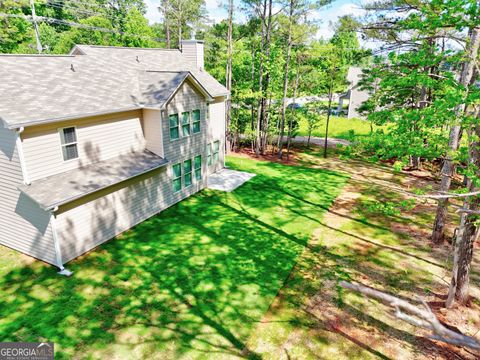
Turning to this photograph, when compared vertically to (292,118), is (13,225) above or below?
below

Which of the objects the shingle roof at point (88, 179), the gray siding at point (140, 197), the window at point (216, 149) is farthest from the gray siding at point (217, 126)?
the shingle roof at point (88, 179)

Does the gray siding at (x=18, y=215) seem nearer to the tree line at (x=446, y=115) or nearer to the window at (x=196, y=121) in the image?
the window at (x=196, y=121)

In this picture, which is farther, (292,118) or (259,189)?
(292,118)

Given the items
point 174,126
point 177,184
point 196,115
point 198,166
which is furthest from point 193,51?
point 177,184

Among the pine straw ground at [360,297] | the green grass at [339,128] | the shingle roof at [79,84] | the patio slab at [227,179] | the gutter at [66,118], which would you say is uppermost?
the shingle roof at [79,84]

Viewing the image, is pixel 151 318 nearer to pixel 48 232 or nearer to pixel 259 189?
pixel 48 232

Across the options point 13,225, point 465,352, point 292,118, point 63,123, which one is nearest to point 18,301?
point 13,225

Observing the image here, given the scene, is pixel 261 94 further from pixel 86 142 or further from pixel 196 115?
pixel 86 142

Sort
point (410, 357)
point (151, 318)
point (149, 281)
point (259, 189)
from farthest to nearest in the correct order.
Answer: point (259, 189)
point (149, 281)
point (151, 318)
point (410, 357)
